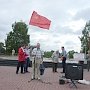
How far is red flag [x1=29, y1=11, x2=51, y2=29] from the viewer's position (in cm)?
1783

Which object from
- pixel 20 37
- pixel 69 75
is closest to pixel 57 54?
pixel 69 75

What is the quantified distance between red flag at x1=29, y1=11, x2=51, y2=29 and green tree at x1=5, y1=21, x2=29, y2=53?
78.5 m

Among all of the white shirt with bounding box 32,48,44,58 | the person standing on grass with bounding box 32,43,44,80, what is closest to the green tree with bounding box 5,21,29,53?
the person standing on grass with bounding box 32,43,44,80

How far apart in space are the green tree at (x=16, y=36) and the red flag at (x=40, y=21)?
78.5 meters

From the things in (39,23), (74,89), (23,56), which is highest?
(39,23)

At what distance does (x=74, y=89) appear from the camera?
15.0 meters

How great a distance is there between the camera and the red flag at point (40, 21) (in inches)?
702

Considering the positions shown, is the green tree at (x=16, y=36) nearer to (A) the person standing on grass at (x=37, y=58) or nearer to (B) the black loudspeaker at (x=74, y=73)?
(A) the person standing on grass at (x=37, y=58)

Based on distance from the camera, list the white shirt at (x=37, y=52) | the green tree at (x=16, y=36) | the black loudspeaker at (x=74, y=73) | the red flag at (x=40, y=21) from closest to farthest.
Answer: the black loudspeaker at (x=74, y=73) → the white shirt at (x=37, y=52) → the red flag at (x=40, y=21) → the green tree at (x=16, y=36)

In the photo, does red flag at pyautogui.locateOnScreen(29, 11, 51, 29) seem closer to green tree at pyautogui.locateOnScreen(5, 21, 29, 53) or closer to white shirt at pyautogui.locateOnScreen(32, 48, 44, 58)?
white shirt at pyautogui.locateOnScreen(32, 48, 44, 58)

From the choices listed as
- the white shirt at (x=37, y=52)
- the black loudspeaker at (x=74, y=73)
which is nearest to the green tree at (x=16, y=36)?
the white shirt at (x=37, y=52)

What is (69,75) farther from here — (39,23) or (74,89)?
(39,23)

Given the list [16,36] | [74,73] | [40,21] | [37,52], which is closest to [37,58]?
[37,52]

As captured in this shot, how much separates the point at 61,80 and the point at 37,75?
1.71 m
